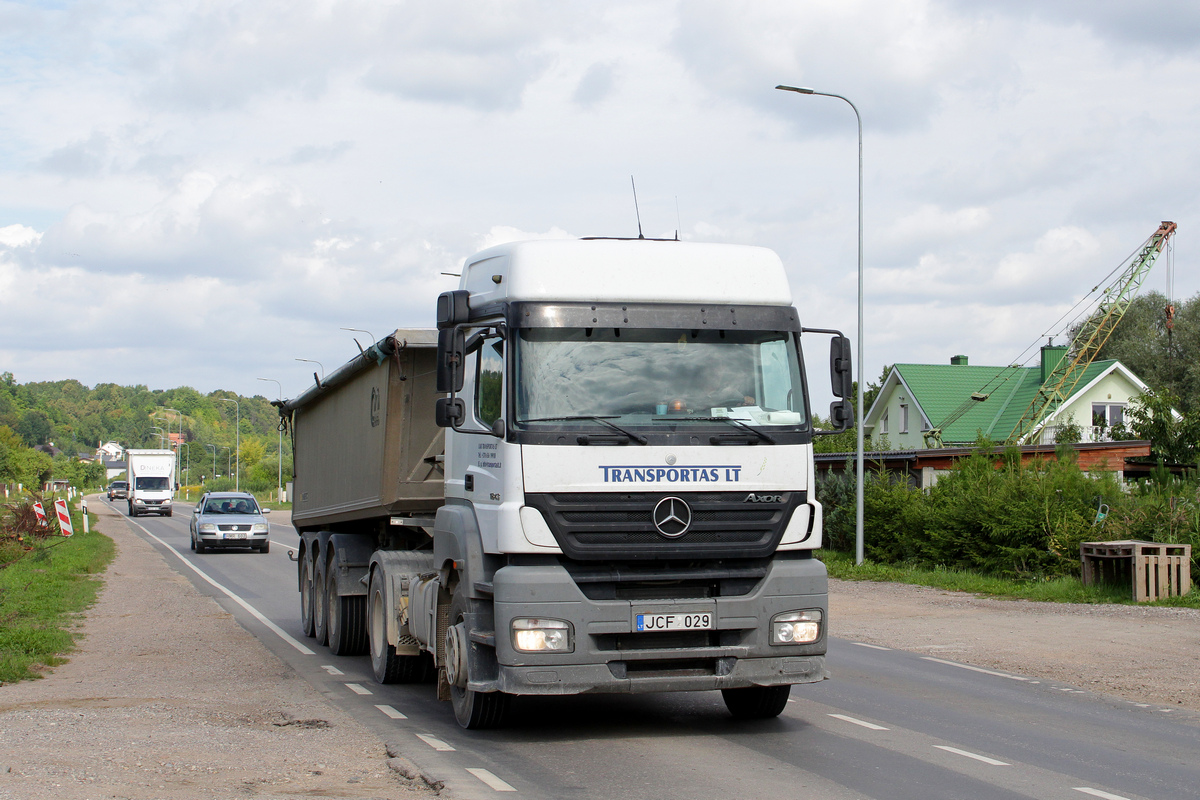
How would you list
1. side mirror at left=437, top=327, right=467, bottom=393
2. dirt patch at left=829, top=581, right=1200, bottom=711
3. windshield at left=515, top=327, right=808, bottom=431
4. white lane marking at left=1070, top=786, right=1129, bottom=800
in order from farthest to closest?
dirt patch at left=829, top=581, right=1200, bottom=711, side mirror at left=437, top=327, right=467, bottom=393, windshield at left=515, top=327, right=808, bottom=431, white lane marking at left=1070, top=786, right=1129, bottom=800

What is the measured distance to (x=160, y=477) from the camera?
61531 millimetres

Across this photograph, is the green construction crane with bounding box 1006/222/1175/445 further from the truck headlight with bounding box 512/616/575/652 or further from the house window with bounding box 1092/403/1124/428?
the truck headlight with bounding box 512/616/575/652

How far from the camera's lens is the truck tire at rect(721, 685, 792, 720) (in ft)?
28.7

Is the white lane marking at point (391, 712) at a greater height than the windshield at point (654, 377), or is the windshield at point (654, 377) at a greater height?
the windshield at point (654, 377)

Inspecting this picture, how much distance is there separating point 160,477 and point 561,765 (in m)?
58.6

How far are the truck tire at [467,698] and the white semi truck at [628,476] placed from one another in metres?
0.02

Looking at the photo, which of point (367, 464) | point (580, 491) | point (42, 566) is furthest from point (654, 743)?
point (42, 566)

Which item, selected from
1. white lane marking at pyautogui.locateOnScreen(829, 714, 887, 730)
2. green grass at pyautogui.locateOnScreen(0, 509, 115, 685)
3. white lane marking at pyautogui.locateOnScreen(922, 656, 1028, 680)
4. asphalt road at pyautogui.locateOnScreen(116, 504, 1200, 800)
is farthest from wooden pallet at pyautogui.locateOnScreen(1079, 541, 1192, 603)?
green grass at pyautogui.locateOnScreen(0, 509, 115, 685)

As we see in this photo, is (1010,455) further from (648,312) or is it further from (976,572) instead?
(648,312)

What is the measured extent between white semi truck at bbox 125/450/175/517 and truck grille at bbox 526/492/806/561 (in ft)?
186

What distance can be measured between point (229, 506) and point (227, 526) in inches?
68.2

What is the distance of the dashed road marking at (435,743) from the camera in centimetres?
780

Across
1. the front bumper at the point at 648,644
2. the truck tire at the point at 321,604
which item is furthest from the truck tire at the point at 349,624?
the front bumper at the point at 648,644

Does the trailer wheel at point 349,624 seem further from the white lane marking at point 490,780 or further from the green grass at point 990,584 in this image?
the green grass at point 990,584
